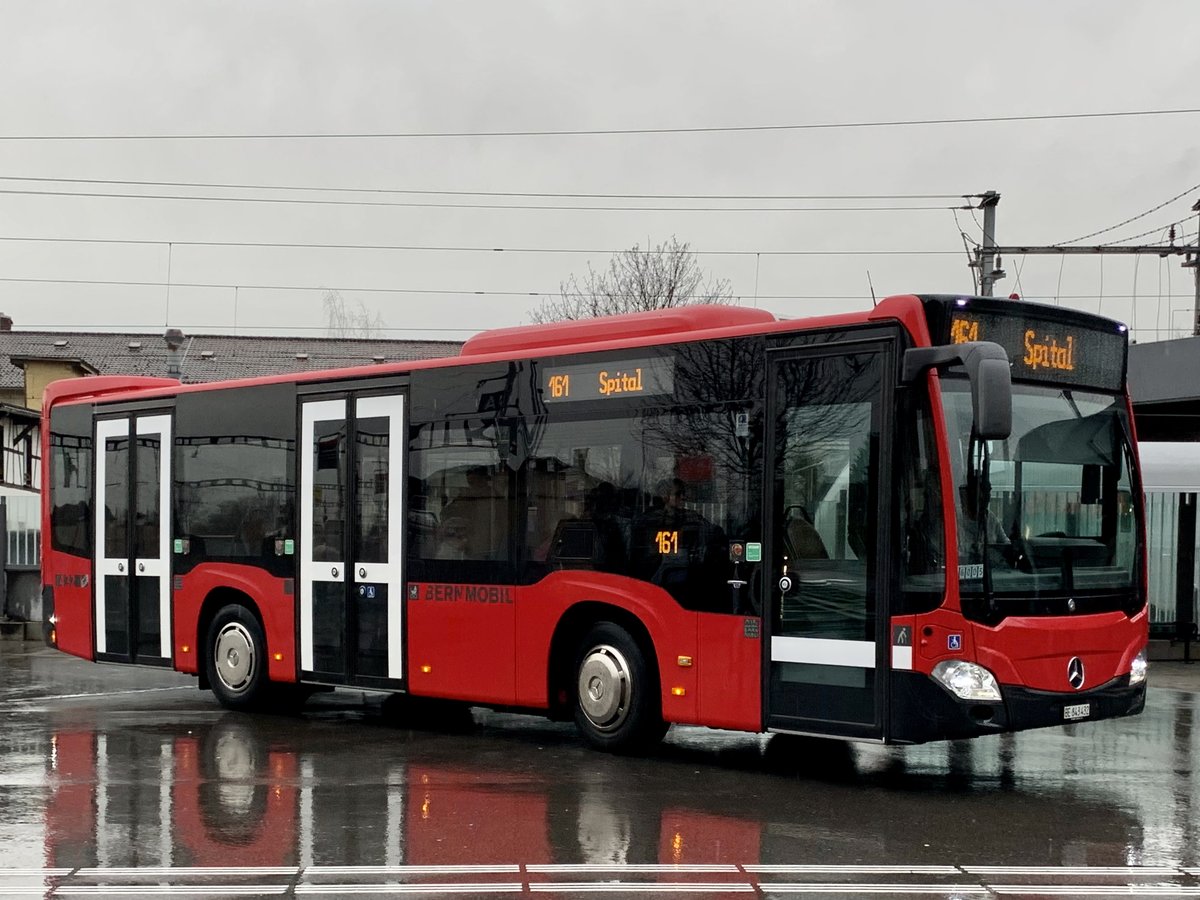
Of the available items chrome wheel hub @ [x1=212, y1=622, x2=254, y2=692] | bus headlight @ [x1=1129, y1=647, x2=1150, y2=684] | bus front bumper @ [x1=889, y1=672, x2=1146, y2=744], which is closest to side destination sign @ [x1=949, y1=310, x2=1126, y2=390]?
bus headlight @ [x1=1129, y1=647, x2=1150, y2=684]

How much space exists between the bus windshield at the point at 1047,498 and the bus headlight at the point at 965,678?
0.46 meters

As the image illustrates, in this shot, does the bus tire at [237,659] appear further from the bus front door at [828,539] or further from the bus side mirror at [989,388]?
the bus side mirror at [989,388]

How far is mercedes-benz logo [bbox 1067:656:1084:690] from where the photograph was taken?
1006cm

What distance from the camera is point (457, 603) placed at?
12719mm

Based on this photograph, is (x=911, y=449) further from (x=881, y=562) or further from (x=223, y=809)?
(x=223, y=809)

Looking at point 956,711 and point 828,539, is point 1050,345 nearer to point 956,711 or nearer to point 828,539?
point 828,539

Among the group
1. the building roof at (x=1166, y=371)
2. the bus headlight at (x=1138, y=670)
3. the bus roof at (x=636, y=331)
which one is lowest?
the bus headlight at (x=1138, y=670)

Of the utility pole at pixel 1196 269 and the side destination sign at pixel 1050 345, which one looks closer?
the side destination sign at pixel 1050 345

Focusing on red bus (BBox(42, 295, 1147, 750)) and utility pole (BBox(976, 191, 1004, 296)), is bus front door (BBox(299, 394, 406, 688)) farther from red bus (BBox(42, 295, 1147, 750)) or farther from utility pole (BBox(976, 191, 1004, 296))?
utility pole (BBox(976, 191, 1004, 296))

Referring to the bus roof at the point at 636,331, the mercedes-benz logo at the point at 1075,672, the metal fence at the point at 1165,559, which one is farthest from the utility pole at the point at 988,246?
the mercedes-benz logo at the point at 1075,672

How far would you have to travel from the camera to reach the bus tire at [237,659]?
47.9 feet

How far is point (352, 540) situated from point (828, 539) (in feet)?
16.4

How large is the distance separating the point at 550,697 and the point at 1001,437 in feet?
14.2

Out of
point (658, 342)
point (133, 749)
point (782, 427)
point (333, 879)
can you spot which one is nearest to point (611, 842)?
point (333, 879)
